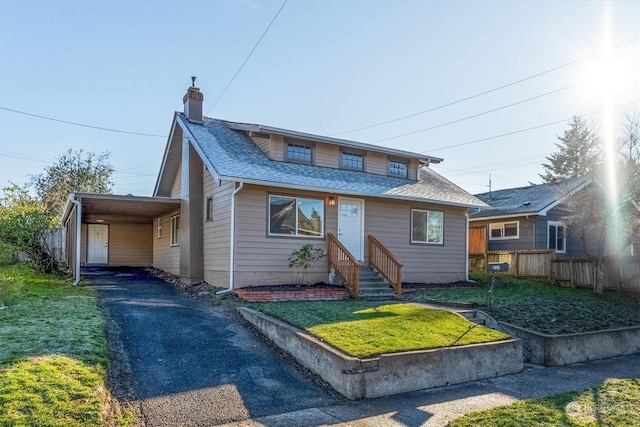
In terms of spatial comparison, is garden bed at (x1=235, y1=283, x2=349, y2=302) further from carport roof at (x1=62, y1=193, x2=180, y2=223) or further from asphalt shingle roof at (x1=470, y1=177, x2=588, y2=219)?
asphalt shingle roof at (x1=470, y1=177, x2=588, y2=219)

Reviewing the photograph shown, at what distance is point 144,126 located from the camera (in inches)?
1110

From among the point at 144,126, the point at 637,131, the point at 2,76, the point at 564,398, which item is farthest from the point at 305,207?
the point at 144,126

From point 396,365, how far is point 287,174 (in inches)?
288

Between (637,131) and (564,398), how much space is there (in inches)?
413

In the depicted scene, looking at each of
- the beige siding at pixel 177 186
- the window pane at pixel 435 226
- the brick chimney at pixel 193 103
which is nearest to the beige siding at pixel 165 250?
the beige siding at pixel 177 186

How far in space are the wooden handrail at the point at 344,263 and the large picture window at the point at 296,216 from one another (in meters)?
0.47

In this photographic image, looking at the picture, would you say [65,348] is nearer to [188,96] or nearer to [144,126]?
[188,96]

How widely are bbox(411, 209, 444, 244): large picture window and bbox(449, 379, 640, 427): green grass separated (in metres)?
8.64

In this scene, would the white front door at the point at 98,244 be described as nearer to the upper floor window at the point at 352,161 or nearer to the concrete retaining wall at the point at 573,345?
the upper floor window at the point at 352,161

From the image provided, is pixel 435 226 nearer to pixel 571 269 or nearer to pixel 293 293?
pixel 571 269

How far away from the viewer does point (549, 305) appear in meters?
10.2

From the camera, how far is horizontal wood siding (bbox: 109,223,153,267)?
2022 cm

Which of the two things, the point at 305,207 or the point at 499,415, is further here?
the point at 305,207

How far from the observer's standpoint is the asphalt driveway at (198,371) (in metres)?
4.79
